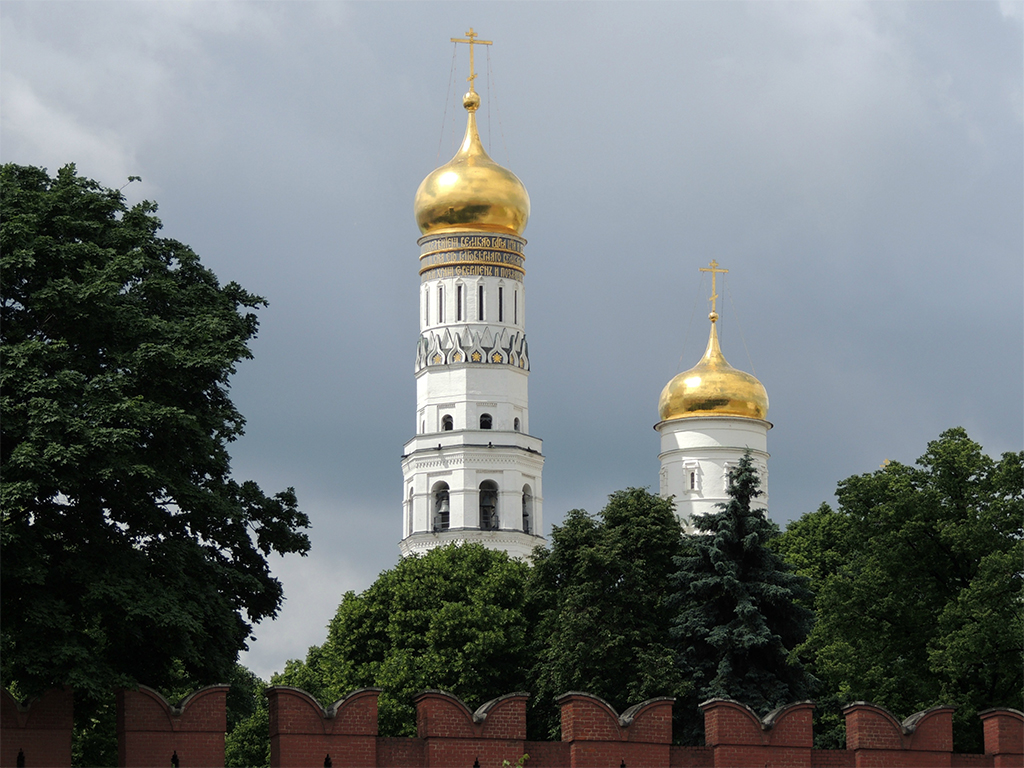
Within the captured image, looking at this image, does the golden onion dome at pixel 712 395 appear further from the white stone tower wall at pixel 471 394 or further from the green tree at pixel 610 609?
the green tree at pixel 610 609

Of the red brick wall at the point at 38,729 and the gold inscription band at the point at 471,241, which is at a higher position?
the gold inscription band at the point at 471,241

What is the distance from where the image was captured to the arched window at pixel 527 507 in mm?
82688

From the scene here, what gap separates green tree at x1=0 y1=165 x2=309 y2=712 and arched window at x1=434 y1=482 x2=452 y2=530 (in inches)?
2034

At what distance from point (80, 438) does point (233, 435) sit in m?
4.11

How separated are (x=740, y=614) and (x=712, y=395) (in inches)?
1960

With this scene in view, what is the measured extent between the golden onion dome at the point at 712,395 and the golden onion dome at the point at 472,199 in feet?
34.4

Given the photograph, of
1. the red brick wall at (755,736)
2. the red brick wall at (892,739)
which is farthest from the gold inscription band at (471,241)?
the red brick wall at (755,736)

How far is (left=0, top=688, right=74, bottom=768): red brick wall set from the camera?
2494cm

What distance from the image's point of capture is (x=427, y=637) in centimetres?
5466

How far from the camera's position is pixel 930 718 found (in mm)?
28172

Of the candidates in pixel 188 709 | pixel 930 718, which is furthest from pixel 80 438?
pixel 930 718

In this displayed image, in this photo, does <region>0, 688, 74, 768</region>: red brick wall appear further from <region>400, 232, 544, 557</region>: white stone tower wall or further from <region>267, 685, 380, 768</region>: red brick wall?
<region>400, 232, 544, 557</region>: white stone tower wall

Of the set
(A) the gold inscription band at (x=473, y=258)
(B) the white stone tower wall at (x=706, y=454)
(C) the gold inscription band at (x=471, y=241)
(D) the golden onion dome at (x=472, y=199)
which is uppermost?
(D) the golden onion dome at (x=472, y=199)

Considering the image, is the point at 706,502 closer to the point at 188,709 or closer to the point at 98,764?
the point at 98,764
